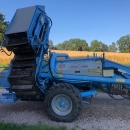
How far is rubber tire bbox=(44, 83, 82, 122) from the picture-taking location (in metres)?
5.32

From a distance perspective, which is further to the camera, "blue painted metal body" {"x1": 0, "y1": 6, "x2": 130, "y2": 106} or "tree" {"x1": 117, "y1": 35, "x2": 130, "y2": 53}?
"tree" {"x1": 117, "y1": 35, "x2": 130, "y2": 53}

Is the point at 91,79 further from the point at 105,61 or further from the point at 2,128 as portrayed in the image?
the point at 2,128

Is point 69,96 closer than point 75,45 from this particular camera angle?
Yes

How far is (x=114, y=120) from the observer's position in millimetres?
5379

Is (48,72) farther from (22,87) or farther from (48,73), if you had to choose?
(22,87)

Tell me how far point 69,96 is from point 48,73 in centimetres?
104

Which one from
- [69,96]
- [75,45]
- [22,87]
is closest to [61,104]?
[69,96]

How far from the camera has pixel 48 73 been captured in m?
6.05

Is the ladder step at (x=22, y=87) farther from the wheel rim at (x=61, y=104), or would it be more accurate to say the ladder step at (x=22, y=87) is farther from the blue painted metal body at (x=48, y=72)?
the wheel rim at (x=61, y=104)

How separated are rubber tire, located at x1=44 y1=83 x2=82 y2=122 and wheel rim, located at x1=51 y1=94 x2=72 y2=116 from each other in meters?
0.10

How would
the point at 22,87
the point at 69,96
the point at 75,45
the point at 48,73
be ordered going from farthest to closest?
the point at 75,45, the point at 48,73, the point at 22,87, the point at 69,96

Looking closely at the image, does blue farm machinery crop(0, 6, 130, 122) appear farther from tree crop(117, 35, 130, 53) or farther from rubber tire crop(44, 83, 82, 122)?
tree crop(117, 35, 130, 53)

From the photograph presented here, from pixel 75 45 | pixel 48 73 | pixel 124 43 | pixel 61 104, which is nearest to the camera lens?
pixel 61 104

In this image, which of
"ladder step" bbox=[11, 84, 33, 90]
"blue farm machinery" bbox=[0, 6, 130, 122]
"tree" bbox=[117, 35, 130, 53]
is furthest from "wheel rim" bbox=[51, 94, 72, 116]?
"tree" bbox=[117, 35, 130, 53]
